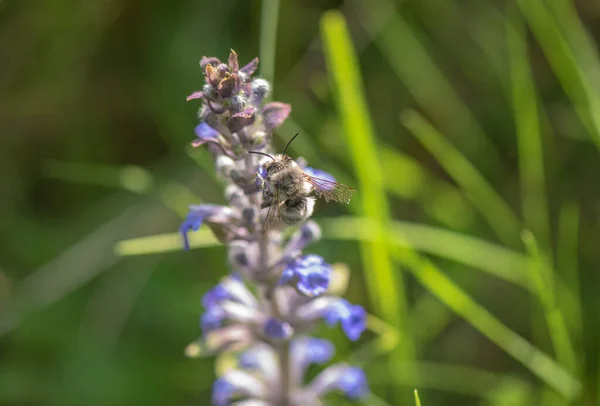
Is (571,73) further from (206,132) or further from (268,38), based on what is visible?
(206,132)

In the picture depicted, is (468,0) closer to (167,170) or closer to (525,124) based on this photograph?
(525,124)

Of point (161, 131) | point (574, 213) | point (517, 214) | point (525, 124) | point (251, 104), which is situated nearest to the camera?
point (251, 104)

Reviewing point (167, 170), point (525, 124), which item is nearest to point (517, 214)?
point (525, 124)

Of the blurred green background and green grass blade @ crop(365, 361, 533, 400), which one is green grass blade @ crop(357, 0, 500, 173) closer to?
the blurred green background

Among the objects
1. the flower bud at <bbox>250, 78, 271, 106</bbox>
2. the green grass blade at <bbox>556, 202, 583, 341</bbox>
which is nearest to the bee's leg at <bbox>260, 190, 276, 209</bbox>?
the flower bud at <bbox>250, 78, 271, 106</bbox>

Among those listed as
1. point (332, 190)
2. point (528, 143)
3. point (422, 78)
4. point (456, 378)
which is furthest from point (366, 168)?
point (422, 78)

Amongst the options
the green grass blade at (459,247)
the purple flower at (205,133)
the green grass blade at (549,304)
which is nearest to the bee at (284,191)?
the purple flower at (205,133)
